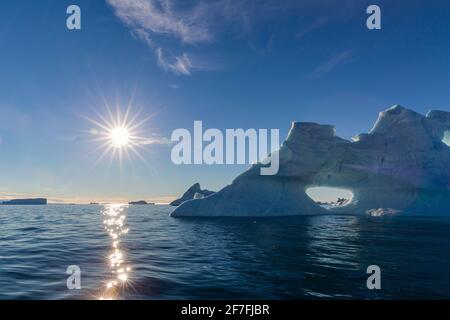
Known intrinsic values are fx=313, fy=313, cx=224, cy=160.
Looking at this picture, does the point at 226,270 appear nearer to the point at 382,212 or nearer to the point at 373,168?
the point at 382,212

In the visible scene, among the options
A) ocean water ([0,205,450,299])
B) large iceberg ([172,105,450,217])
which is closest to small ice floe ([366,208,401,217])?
large iceberg ([172,105,450,217])

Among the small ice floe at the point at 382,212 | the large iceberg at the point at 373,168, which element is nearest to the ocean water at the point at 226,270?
the large iceberg at the point at 373,168

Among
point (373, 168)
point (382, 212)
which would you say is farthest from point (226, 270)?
point (373, 168)

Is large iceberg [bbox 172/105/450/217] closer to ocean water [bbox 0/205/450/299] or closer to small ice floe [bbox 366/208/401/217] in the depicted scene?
small ice floe [bbox 366/208/401/217]

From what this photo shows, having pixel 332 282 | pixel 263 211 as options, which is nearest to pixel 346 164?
pixel 263 211

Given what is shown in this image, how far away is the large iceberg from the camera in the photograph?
161 feet

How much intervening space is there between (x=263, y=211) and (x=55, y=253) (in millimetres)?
33067

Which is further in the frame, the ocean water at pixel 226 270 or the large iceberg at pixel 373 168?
the large iceberg at pixel 373 168

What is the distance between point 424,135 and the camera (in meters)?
51.3

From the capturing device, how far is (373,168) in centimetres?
5209

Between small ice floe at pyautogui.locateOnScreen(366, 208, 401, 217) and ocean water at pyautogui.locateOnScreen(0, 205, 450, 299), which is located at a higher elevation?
ocean water at pyautogui.locateOnScreen(0, 205, 450, 299)

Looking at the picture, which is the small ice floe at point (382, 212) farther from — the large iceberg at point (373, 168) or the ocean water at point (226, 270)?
the ocean water at point (226, 270)

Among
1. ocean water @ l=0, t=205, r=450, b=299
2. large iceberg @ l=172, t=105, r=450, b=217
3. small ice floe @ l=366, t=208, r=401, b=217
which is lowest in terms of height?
small ice floe @ l=366, t=208, r=401, b=217

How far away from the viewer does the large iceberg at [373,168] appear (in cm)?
4900
